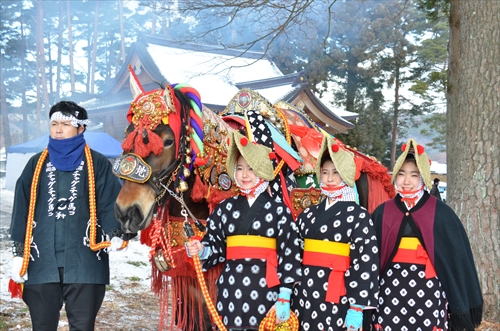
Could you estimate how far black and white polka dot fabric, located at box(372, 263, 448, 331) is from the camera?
2701 mm

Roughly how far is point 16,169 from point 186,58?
7635 millimetres

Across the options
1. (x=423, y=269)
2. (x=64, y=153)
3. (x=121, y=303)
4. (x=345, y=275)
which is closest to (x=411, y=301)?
(x=423, y=269)

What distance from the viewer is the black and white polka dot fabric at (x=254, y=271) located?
2.65 meters

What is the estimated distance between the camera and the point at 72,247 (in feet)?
9.48

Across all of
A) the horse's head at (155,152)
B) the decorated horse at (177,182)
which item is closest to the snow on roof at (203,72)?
the decorated horse at (177,182)

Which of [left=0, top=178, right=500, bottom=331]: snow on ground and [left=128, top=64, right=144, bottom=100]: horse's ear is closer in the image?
[left=128, top=64, right=144, bottom=100]: horse's ear

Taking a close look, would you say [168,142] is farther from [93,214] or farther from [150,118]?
[93,214]

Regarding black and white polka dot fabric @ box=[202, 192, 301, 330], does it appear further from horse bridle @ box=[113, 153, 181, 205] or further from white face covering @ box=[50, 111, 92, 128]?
white face covering @ box=[50, 111, 92, 128]

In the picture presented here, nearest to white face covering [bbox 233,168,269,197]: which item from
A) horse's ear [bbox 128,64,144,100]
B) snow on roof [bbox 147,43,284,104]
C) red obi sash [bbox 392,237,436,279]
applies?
red obi sash [bbox 392,237,436,279]

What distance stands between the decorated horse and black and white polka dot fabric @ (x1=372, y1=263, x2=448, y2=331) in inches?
37.1

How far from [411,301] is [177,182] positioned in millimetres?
1531

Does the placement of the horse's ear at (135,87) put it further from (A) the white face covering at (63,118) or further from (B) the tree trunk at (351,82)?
(B) the tree trunk at (351,82)

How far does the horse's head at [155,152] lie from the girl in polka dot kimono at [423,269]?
130cm

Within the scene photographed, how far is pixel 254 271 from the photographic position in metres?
2.67
